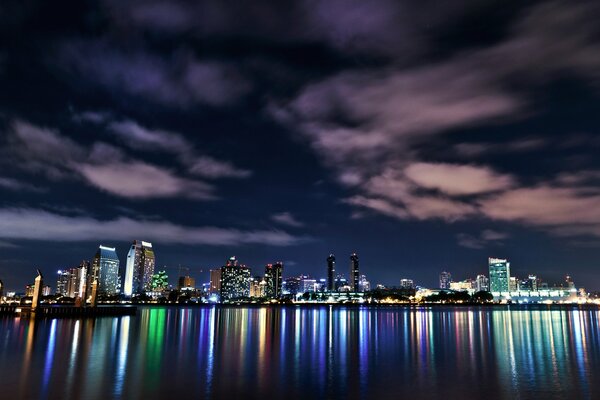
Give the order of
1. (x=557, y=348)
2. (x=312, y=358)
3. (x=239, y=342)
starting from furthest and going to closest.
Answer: (x=239, y=342), (x=557, y=348), (x=312, y=358)

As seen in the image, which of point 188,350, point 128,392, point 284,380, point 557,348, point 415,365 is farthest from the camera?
point 557,348

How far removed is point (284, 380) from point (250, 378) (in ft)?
7.79

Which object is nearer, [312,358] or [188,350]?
[312,358]

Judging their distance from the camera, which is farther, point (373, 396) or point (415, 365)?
point (415, 365)

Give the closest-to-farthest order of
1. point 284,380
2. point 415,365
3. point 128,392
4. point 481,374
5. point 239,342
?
point 128,392, point 284,380, point 481,374, point 415,365, point 239,342

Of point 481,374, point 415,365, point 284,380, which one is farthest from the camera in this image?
point 415,365

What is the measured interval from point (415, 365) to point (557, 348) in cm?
2209

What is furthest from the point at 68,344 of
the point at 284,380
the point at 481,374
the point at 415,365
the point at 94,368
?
the point at 481,374

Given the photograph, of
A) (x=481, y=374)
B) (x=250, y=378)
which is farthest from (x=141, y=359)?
(x=481, y=374)

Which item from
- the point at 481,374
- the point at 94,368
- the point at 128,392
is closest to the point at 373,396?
the point at 481,374

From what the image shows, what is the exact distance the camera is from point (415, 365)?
38.0m

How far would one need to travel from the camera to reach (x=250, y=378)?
31641mm

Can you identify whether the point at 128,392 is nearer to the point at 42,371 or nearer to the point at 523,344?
the point at 42,371

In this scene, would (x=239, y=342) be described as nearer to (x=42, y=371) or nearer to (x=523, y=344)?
(x=42, y=371)
